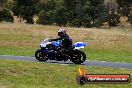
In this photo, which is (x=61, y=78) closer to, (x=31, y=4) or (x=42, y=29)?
(x=42, y=29)

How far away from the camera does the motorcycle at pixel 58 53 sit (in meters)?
23.0

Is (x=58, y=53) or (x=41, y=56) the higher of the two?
(x=58, y=53)

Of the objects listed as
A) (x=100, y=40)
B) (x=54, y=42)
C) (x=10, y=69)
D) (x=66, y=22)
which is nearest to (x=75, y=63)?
(x=54, y=42)

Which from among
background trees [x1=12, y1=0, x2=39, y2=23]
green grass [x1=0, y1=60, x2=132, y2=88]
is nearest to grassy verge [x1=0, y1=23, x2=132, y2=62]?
green grass [x1=0, y1=60, x2=132, y2=88]

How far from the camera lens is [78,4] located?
7375 cm

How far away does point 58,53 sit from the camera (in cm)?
2328

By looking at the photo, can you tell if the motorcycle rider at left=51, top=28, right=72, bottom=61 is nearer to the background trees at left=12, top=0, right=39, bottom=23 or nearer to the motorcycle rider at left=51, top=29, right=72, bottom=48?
the motorcycle rider at left=51, top=29, right=72, bottom=48

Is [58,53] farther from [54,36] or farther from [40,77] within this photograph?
[54,36]

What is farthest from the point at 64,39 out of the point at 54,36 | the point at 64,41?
the point at 54,36

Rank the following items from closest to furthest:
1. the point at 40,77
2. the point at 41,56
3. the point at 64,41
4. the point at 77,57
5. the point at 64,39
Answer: the point at 40,77
the point at 64,39
the point at 64,41
the point at 77,57
the point at 41,56

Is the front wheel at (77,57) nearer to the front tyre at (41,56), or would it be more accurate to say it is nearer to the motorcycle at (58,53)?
the motorcycle at (58,53)

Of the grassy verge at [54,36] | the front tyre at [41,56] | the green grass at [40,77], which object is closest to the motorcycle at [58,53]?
the front tyre at [41,56]

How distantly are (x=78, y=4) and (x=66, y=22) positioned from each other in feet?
14.0

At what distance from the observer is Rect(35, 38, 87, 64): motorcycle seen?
904 inches
